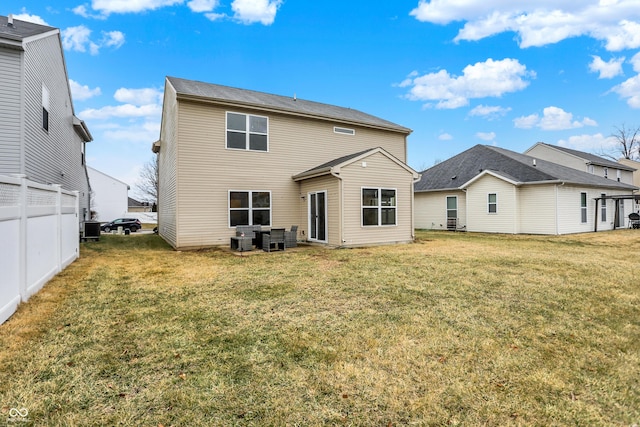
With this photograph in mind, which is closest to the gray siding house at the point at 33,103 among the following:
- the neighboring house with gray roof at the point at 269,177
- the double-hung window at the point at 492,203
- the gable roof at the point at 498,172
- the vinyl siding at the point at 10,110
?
the vinyl siding at the point at 10,110

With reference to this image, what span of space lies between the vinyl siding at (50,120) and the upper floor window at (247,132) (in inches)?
213

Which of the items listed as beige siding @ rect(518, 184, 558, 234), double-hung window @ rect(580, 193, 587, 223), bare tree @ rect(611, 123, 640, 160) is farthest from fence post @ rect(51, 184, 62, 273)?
bare tree @ rect(611, 123, 640, 160)

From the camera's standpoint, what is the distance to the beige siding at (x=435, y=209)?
1855 cm

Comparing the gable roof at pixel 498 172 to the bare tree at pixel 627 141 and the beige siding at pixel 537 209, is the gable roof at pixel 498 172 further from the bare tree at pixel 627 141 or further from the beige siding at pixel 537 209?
the bare tree at pixel 627 141

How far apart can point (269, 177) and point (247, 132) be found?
184 centimetres

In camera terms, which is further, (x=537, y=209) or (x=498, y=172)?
(x=498, y=172)

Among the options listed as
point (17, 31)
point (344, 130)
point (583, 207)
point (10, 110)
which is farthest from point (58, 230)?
point (583, 207)

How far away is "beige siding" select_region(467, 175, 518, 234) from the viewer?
1605cm

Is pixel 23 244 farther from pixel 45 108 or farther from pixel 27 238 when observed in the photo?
pixel 45 108

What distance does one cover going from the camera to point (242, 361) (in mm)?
2898

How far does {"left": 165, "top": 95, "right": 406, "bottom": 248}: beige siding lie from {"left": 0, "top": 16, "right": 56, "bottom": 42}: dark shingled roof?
403 centimetres

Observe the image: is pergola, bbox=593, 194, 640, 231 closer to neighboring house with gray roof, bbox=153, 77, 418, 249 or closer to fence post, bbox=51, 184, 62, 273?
neighboring house with gray roof, bbox=153, 77, 418, 249

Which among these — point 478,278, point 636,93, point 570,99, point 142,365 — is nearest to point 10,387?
point 142,365

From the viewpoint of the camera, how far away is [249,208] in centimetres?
1184
